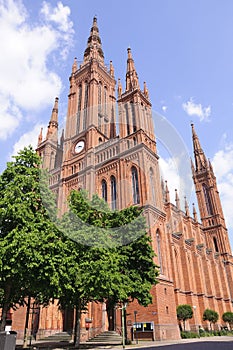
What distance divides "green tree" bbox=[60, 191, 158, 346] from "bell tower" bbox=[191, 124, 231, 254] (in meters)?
44.0

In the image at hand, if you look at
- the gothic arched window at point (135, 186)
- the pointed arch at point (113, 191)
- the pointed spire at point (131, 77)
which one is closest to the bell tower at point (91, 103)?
the pointed spire at point (131, 77)

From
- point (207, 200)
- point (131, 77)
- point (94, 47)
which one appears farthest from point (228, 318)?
point (94, 47)

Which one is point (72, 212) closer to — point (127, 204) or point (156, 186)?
point (127, 204)

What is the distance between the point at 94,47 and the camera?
57.5 metres

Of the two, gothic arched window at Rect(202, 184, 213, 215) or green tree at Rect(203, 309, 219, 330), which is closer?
green tree at Rect(203, 309, 219, 330)

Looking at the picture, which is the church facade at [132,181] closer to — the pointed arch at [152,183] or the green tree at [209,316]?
the pointed arch at [152,183]

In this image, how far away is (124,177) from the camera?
3438cm

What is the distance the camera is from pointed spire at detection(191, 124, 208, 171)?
254 ft

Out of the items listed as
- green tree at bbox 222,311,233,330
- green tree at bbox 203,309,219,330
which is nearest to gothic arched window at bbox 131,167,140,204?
green tree at bbox 203,309,219,330

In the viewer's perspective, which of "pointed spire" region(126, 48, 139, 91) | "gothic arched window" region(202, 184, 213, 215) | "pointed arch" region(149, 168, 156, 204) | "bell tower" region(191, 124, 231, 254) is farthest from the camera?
"gothic arched window" region(202, 184, 213, 215)

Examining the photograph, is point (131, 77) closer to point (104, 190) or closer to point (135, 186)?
point (104, 190)

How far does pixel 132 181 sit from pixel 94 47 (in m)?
36.3

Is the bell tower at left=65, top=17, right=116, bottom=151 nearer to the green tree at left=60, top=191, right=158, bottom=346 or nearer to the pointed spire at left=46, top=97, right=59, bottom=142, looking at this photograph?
the pointed spire at left=46, top=97, right=59, bottom=142

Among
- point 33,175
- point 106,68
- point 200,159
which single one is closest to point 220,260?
point 200,159
